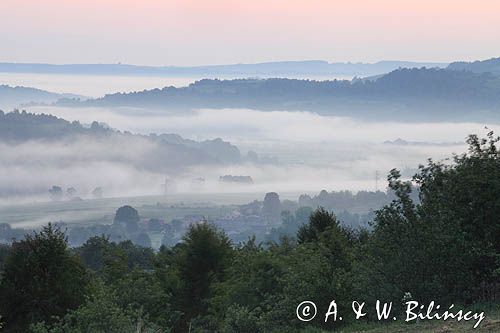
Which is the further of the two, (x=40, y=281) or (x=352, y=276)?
(x=40, y=281)

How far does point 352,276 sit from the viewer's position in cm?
2634

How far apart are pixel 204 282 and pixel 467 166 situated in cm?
1846

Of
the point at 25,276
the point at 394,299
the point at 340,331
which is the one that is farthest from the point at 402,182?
the point at 25,276

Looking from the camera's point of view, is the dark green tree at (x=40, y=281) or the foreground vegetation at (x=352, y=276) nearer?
the foreground vegetation at (x=352, y=276)

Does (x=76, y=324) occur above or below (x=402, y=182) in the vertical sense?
below

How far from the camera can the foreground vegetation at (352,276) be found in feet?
74.7

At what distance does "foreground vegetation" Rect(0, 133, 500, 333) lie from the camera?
74.7 ft

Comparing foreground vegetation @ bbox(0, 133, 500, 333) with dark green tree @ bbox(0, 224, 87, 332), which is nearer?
foreground vegetation @ bbox(0, 133, 500, 333)

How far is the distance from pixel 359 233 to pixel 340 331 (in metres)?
34.1

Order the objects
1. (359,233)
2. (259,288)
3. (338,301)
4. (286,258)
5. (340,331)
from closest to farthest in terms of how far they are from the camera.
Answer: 1. (340,331)
2. (338,301)
3. (259,288)
4. (286,258)
5. (359,233)

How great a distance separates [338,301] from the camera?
2455 cm

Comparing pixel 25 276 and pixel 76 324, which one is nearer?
pixel 76 324

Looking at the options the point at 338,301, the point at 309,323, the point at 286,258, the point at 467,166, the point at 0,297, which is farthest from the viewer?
the point at 286,258

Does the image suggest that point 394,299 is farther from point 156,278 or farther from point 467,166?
point 156,278
